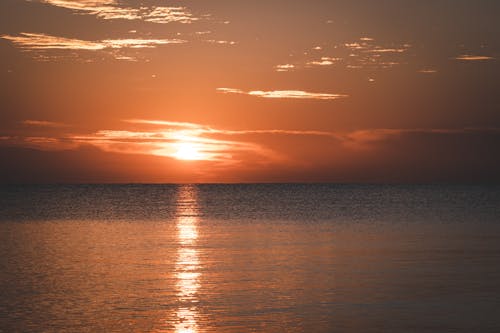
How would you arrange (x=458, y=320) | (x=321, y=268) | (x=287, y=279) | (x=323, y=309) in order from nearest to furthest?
(x=458, y=320) < (x=323, y=309) < (x=287, y=279) < (x=321, y=268)

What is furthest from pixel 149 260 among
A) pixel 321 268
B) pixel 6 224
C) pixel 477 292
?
pixel 6 224

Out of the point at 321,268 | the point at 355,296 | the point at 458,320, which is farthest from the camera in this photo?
the point at 321,268

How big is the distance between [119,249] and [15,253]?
19.6 feet

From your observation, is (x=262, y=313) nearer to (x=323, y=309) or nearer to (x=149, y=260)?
(x=323, y=309)

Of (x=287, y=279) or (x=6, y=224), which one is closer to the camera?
(x=287, y=279)

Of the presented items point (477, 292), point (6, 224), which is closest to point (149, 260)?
point (477, 292)

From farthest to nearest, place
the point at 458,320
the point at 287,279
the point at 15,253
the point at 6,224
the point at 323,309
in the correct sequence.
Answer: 1. the point at 6,224
2. the point at 15,253
3. the point at 287,279
4. the point at 323,309
5. the point at 458,320

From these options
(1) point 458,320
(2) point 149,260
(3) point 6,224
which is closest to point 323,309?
(1) point 458,320

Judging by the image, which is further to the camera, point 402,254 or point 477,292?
point 402,254

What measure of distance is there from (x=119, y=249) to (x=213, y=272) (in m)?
12.6

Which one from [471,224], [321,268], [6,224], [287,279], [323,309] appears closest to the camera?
[323,309]

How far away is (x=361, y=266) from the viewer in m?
33.4

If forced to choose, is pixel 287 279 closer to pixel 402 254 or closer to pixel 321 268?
pixel 321 268

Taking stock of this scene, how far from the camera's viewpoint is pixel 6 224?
6669cm
